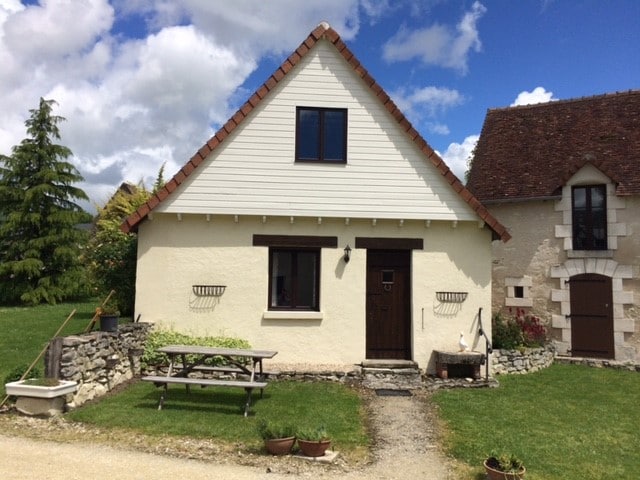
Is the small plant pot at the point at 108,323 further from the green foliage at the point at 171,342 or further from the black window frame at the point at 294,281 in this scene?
the black window frame at the point at 294,281

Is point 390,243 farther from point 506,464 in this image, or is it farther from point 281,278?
point 506,464

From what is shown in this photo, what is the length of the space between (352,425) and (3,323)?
13.7 meters

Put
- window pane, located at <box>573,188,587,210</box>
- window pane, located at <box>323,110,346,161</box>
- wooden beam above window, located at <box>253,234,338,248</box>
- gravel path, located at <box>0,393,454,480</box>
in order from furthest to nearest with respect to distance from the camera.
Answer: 1. window pane, located at <box>573,188,587,210</box>
2. window pane, located at <box>323,110,346,161</box>
3. wooden beam above window, located at <box>253,234,338,248</box>
4. gravel path, located at <box>0,393,454,480</box>

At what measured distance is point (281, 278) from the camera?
11516 mm

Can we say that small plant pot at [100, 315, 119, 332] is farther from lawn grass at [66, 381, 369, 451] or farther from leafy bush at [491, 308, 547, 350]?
leafy bush at [491, 308, 547, 350]

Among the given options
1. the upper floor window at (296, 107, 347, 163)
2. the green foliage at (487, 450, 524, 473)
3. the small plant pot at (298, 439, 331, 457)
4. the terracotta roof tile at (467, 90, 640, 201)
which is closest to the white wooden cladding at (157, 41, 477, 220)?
the upper floor window at (296, 107, 347, 163)

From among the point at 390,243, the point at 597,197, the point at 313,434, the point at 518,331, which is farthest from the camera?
the point at 597,197

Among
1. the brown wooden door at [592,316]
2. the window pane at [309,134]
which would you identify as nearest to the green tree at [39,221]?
the window pane at [309,134]

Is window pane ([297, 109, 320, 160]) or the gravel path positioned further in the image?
window pane ([297, 109, 320, 160])

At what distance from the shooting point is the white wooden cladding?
1109cm

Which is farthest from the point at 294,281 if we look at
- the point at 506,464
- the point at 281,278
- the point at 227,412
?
the point at 506,464

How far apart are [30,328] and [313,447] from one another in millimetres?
12317

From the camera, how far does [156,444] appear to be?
664cm

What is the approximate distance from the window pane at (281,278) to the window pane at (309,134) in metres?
2.42
